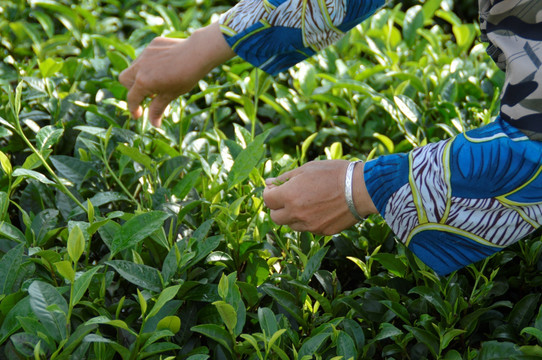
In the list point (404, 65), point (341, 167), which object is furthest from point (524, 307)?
point (404, 65)

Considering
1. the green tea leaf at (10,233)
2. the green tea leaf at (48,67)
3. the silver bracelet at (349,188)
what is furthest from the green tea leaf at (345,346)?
the green tea leaf at (48,67)

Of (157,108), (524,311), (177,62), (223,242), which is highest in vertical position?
(177,62)

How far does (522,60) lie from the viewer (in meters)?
1.21

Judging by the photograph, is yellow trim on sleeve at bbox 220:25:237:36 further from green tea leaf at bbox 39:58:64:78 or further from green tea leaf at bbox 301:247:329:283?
green tea leaf at bbox 39:58:64:78

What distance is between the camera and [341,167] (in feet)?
4.71

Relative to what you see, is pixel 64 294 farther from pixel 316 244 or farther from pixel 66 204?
pixel 316 244

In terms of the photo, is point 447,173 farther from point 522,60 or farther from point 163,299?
point 163,299

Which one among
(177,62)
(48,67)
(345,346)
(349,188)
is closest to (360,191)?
(349,188)

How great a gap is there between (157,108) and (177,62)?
195mm

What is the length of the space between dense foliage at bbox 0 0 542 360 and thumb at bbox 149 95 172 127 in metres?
0.03

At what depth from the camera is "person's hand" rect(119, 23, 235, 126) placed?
5.90 feet

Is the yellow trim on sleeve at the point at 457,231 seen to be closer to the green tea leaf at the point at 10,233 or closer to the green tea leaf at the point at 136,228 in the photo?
the green tea leaf at the point at 136,228

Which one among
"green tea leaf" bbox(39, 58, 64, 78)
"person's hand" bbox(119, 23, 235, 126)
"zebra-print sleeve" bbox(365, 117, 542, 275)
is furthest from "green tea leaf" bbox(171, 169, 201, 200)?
"green tea leaf" bbox(39, 58, 64, 78)

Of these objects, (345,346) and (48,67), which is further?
(48,67)
